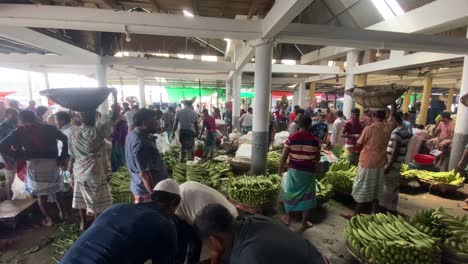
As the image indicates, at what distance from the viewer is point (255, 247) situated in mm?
1207

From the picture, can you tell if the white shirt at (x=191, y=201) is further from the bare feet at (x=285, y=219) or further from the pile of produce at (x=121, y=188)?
the pile of produce at (x=121, y=188)

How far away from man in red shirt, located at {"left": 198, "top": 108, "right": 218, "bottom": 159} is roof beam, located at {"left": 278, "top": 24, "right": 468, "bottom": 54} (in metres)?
2.81

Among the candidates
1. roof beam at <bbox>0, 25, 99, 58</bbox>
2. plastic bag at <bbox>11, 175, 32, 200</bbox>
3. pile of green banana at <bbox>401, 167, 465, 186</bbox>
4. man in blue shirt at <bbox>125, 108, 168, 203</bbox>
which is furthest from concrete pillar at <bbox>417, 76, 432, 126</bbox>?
plastic bag at <bbox>11, 175, 32, 200</bbox>

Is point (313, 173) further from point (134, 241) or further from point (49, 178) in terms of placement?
point (49, 178)

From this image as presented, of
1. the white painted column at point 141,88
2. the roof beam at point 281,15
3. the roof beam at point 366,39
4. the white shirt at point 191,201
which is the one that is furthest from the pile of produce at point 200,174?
the white painted column at point 141,88

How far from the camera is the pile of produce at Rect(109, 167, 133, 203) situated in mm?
3914

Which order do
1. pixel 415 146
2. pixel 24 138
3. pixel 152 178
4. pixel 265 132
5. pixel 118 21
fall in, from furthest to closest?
pixel 415 146 → pixel 265 132 → pixel 118 21 → pixel 24 138 → pixel 152 178

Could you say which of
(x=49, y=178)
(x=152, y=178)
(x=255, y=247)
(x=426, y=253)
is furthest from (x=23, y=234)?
(x=426, y=253)

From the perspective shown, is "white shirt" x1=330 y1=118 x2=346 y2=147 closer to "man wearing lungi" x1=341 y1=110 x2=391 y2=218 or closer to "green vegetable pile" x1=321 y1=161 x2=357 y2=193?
"green vegetable pile" x1=321 y1=161 x2=357 y2=193

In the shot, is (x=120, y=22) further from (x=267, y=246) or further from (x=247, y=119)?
(x=247, y=119)

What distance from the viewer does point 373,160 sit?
369 centimetres

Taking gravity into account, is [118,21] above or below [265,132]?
above

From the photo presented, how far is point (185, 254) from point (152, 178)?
0.99 metres

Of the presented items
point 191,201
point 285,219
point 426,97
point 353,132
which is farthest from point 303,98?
point 191,201
